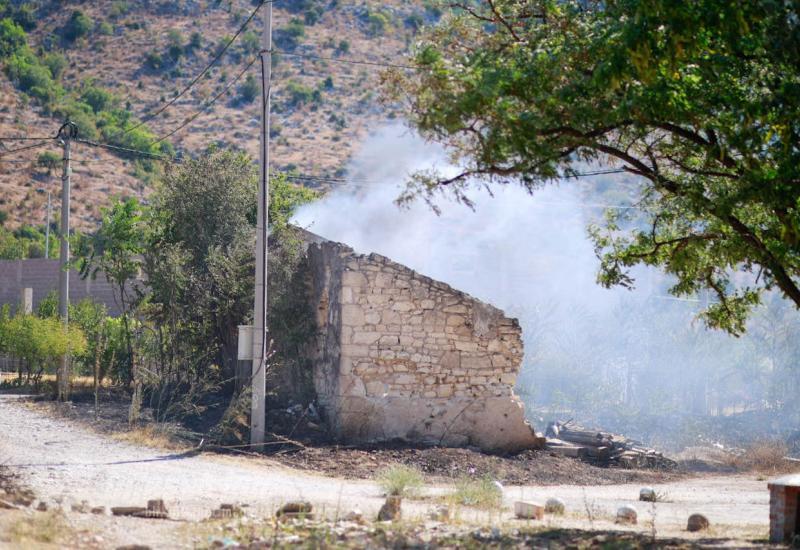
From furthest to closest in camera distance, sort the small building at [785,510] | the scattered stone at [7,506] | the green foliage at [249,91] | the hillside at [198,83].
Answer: the green foliage at [249,91], the hillside at [198,83], the scattered stone at [7,506], the small building at [785,510]

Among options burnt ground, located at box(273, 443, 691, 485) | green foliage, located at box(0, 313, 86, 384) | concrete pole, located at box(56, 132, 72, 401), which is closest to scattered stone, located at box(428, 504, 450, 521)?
burnt ground, located at box(273, 443, 691, 485)

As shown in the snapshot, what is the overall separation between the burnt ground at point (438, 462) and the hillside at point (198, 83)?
33.1 m

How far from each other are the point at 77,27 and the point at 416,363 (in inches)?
2470

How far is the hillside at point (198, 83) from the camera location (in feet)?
194

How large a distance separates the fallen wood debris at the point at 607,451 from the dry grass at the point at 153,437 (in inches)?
263

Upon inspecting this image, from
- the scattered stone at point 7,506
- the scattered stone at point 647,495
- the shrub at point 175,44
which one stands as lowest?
the scattered stone at point 647,495

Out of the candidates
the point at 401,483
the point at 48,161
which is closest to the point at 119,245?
the point at 401,483

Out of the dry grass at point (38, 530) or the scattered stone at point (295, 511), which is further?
the scattered stone at point (295, 511)

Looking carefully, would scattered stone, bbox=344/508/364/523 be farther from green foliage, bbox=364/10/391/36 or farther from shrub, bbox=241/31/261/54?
green foliage, bbox=364/10/391/36

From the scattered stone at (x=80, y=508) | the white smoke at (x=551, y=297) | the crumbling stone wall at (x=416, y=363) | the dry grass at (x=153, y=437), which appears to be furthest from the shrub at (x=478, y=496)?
the white smoke at (x=551, y=297)

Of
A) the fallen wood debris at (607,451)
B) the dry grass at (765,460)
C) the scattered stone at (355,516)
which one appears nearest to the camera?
the scattered stone at (355,516)

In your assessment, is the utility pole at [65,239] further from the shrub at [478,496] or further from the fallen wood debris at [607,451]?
the shrub at [478,496]

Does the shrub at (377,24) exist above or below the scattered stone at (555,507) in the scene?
above

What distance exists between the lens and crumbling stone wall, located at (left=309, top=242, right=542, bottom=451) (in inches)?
728
